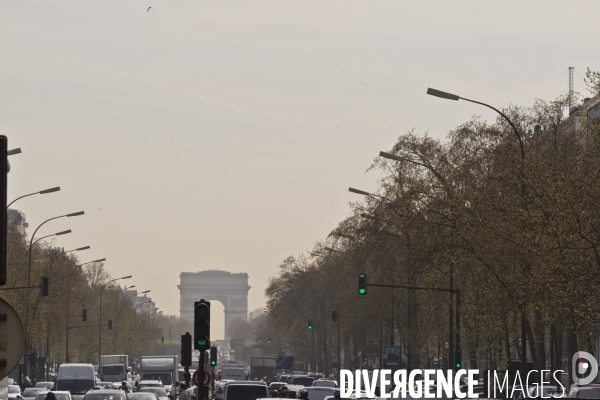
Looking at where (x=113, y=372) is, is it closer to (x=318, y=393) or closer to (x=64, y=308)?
(x=64, y=308)

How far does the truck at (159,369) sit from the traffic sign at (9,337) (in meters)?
67.8

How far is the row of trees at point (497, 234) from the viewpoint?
107 feet

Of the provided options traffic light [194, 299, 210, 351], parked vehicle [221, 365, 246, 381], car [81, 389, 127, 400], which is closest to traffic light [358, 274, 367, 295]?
car [81, 389, 127, 400]

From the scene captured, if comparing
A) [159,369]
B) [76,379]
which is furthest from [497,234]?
[159,369]

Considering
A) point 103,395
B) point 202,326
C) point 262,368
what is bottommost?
point 103,395

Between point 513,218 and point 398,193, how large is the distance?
22392 mm

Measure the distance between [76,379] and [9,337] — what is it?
53.0m

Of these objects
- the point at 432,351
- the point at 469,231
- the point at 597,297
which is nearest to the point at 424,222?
the point at 469,231

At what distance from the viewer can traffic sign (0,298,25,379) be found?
18.9ft

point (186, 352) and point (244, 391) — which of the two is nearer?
point (186, 352)

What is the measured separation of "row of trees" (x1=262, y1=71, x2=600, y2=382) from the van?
1529 centimetres

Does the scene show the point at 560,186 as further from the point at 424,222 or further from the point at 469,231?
the point at 424,222

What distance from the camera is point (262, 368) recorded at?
316ft

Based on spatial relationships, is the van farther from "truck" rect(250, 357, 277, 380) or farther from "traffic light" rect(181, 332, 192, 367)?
"truck" rect(250, 357, 277, 380)
